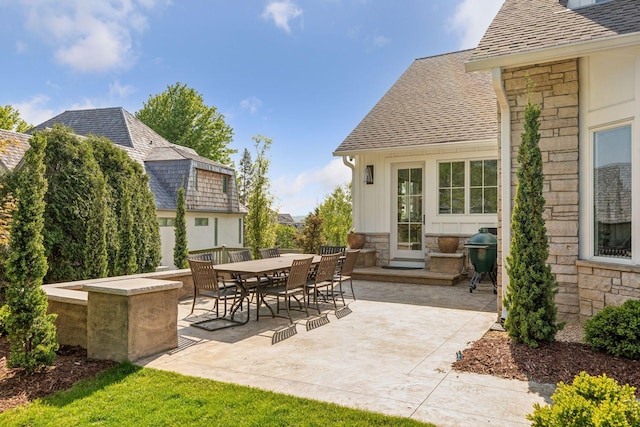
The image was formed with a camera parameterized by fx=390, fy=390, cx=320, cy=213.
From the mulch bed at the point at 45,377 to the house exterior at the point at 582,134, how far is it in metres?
5.25

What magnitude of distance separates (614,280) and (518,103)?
2.62 metres

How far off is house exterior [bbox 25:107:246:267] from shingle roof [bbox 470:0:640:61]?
13.9 meters

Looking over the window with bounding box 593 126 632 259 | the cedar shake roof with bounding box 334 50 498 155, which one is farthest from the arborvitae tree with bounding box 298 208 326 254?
the window with bounding box 593 126 632 259

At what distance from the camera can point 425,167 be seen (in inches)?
407

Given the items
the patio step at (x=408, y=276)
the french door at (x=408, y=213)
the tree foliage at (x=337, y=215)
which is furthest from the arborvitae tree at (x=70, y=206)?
the tree foliage at (x=337, y=215)

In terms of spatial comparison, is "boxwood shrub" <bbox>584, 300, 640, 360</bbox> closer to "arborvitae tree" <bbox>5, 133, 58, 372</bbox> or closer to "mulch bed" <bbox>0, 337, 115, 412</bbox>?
Result: "mulch bed" <bbox>0, 337, 115, 412</bbox>

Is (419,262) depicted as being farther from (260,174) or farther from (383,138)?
(260,174)

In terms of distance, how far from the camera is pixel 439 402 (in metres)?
3.14

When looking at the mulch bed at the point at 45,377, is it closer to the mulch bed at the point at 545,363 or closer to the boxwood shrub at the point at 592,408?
the mulch bed at the point at 545,363

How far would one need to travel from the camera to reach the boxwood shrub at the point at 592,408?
6.15 feet

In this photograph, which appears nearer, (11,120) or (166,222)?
(166,222)

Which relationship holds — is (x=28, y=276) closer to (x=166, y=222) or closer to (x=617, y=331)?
(x=617, y=331)

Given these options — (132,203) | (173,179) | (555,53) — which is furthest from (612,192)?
(173,179)

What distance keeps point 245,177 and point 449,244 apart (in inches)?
1257
